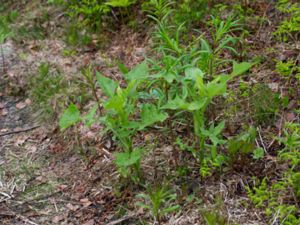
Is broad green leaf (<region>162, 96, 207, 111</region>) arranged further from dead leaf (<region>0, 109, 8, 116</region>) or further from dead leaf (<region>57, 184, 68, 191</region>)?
dead leaf (<region>0, 109, 8, 116</region>)

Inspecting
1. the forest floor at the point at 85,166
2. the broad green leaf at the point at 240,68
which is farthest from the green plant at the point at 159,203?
the broad green leaf at the point at 240,68

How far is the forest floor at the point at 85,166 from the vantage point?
10.8 ft

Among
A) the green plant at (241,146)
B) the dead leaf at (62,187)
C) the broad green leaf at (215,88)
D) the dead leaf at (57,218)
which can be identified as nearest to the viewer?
the broad green leaf at (215,88)

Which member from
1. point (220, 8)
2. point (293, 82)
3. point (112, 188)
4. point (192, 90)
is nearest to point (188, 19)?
point (220, 8)

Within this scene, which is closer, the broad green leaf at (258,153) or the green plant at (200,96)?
the green plant at (200,96)

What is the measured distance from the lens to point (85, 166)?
3.87m

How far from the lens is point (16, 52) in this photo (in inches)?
204

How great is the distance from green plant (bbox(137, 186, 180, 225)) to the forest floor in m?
0.07

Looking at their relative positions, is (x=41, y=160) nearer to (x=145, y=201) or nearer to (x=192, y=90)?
(x=145, y=201)

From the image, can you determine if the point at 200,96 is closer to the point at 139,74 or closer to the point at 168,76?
the point at 168,76

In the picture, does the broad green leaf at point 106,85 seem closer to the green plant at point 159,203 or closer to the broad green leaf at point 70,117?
the broad green leaf at point 70,117

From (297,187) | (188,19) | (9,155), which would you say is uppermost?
(188,19)

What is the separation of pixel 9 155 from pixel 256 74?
2134mm

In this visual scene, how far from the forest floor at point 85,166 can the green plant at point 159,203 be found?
2.9 inches
